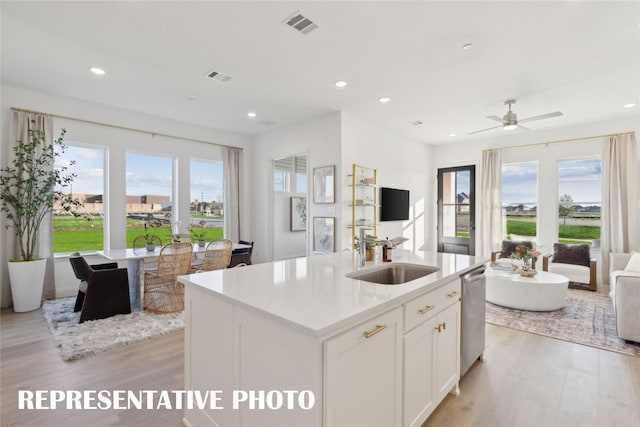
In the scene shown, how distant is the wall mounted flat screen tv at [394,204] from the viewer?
222 inches

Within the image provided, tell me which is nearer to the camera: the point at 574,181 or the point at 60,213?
the point at 60,213

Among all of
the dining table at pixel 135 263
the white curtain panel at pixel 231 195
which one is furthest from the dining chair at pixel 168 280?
the white curtain panel at pixel 231 195

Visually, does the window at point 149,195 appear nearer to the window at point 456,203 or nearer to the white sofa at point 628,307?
the window at point 456,203

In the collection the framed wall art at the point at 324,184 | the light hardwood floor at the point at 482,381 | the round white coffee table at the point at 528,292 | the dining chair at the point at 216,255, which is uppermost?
the framed wall art at the point at 324,184

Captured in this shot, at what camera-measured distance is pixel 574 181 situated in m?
5.64

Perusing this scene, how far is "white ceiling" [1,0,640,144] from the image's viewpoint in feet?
8.02

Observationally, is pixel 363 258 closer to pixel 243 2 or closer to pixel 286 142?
pixel 243 2

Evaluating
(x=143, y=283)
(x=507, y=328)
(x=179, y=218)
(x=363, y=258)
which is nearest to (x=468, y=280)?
(x=363, y=258)

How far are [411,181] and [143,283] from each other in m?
5.23

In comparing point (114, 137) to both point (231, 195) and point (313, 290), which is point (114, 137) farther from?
point (313, 290)

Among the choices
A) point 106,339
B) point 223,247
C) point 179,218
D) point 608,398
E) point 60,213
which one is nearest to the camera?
point 608,398

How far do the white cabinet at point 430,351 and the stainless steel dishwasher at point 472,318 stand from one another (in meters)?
0.12

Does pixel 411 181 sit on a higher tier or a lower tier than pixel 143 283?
higher

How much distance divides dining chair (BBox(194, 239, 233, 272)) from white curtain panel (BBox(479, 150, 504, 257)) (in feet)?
16.7
